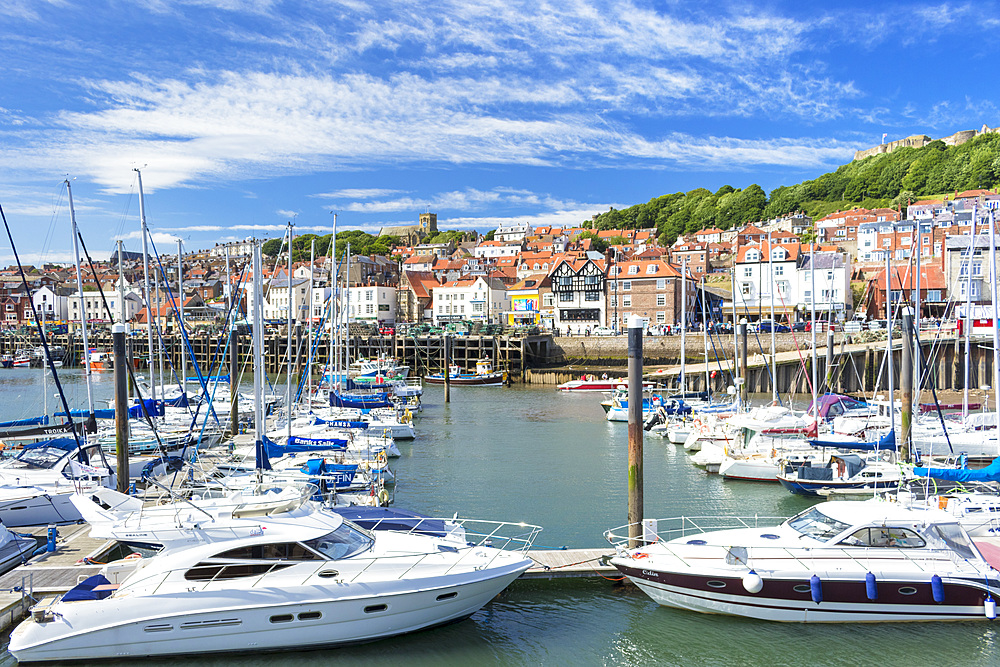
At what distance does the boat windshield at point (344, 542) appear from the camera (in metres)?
11.6

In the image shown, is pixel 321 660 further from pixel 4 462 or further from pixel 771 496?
pixel 771 496

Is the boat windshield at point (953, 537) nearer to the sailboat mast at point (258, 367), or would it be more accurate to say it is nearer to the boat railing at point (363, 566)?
the boat railing at point (363, 566)

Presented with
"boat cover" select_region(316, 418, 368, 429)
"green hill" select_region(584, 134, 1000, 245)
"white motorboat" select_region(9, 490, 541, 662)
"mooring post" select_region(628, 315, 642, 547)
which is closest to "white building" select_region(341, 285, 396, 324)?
"boat cover" select_region(316, 418, 368, 429)

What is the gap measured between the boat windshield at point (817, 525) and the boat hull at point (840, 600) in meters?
0.94

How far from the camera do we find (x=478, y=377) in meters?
57.7

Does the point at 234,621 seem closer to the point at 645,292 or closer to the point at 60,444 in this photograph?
the point at 60,444

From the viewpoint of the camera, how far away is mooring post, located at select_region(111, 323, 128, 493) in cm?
1698

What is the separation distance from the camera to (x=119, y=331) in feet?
55.0

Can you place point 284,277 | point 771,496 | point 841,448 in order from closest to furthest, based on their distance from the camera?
point 771,496
point 841,448
point 284,277

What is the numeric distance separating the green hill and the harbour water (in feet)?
372

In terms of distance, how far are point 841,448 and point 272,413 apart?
21451 millimetres

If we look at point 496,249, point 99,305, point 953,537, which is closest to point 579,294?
point 953,537

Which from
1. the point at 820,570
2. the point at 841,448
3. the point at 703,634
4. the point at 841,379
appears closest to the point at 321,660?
the point at 703,634

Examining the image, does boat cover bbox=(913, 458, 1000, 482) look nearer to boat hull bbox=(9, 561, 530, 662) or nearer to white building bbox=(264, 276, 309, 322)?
boat hull bbox=(9, 561, 530, 662)
